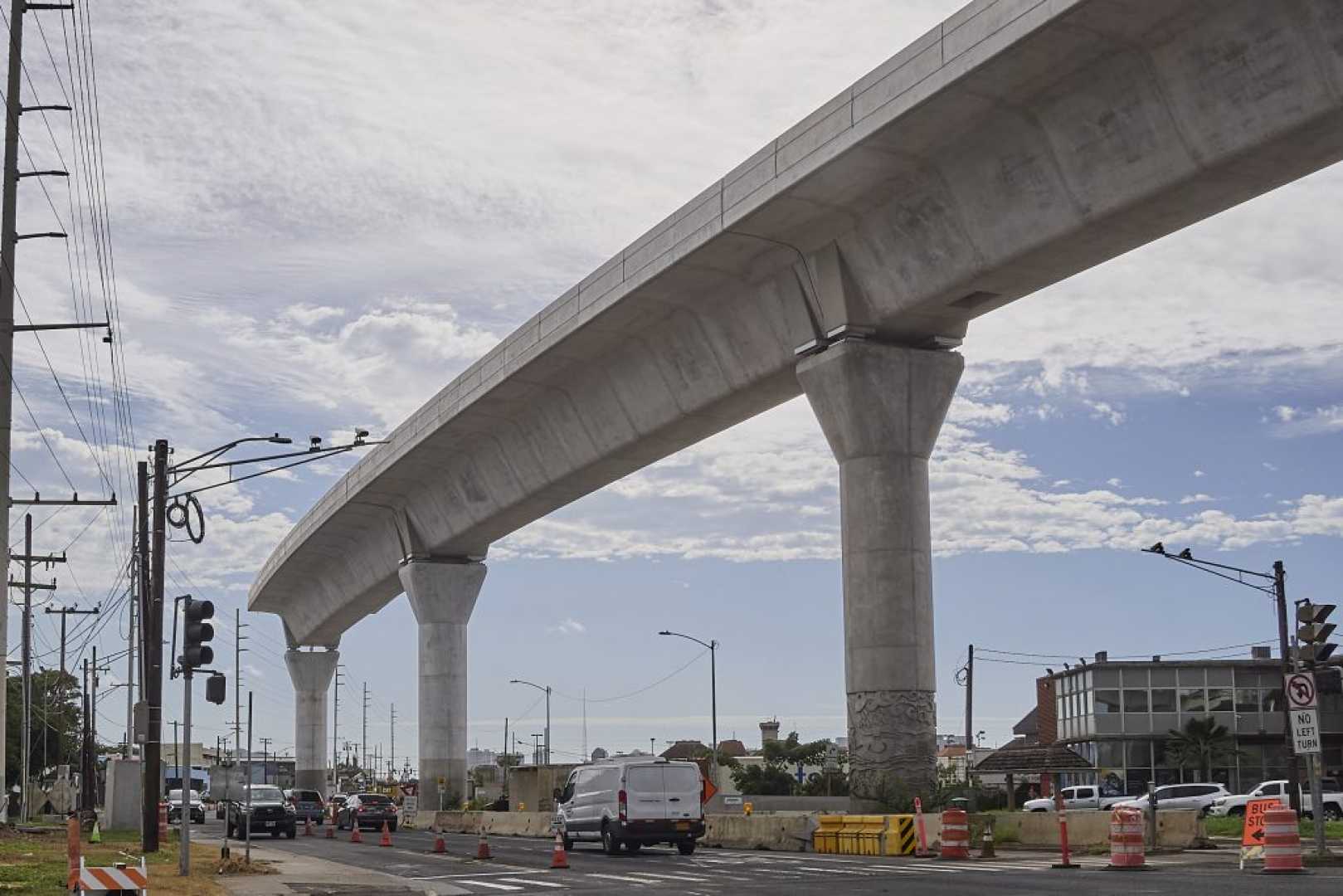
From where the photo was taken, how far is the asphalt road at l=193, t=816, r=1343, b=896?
1905 centimetres

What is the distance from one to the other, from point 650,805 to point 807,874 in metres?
11.1

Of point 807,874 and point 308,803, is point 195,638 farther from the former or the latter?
point 308,803

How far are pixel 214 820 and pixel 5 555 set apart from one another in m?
51.1

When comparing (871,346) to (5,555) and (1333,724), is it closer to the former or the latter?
(5,555)

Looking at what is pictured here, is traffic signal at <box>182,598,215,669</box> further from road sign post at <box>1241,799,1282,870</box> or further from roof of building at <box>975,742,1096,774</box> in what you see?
roof of building at <box>975,742,1096,774</box>

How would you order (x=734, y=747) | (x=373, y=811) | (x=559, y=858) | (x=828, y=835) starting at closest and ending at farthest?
(x=559, y=858) → (x=828, y=835) → (x=373, y=811) → (x=734, y=747)

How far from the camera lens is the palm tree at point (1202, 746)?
235 feet

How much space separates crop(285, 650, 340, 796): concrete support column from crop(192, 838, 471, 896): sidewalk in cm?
6251

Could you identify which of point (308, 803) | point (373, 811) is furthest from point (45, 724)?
point (373, 811)

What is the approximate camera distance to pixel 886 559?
32500 mm

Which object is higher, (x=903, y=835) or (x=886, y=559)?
(x=886, y=559)

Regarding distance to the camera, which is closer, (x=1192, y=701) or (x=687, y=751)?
(x=1192, y=701)

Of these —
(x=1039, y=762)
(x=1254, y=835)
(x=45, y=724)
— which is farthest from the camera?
(x=45, y=724)

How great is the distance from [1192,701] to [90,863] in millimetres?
60412
